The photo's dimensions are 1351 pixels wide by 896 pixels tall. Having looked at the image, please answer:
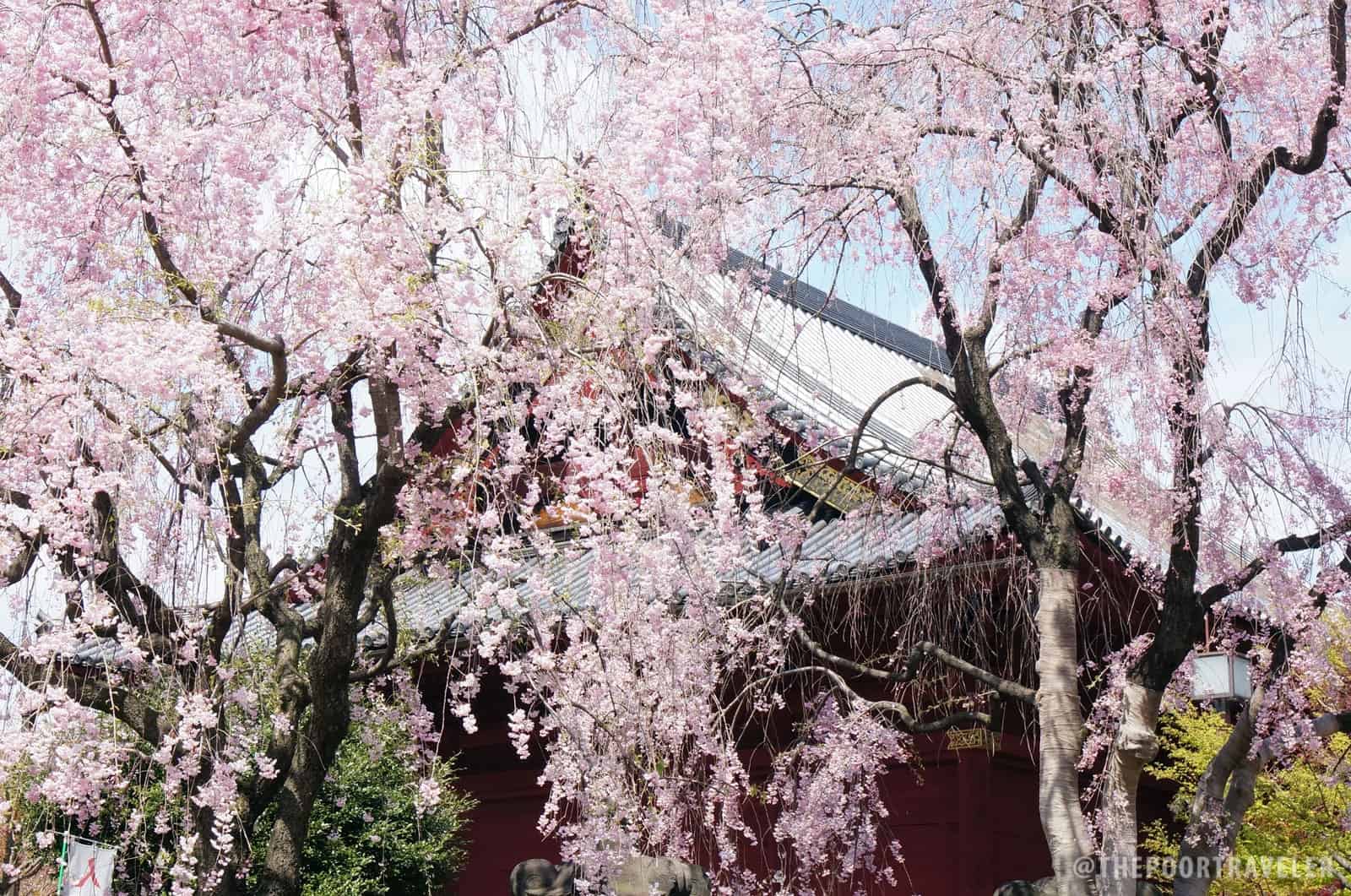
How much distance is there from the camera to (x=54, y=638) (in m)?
4.61

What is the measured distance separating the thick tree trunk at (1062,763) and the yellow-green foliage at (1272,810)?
12.6 ft

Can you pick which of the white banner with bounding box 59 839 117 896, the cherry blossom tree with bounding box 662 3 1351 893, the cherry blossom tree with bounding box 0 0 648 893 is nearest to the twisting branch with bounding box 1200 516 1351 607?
the cherry blossom tree with bounding box 662 3 1351 893

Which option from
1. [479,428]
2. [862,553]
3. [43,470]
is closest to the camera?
[479,428]

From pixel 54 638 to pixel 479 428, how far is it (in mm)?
1654

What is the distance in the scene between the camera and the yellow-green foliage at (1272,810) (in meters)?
8.78

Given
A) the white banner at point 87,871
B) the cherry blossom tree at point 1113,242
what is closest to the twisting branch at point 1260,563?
the cherry blossom tree at point 1113,242

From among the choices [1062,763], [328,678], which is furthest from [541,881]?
[1062,763]

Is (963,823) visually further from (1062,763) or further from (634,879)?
(634,879)

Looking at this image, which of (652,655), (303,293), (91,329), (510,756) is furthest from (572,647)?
(510,756)

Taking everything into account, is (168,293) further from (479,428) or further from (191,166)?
(479,428)

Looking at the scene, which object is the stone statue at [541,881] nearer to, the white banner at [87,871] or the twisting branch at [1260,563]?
the white banner at [87,871]

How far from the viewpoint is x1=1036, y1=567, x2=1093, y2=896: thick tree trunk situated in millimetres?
5156

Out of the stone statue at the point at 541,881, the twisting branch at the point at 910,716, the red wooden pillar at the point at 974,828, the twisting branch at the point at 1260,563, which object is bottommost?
the stone statue at the point at 541,881

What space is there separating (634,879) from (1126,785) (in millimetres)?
2030
